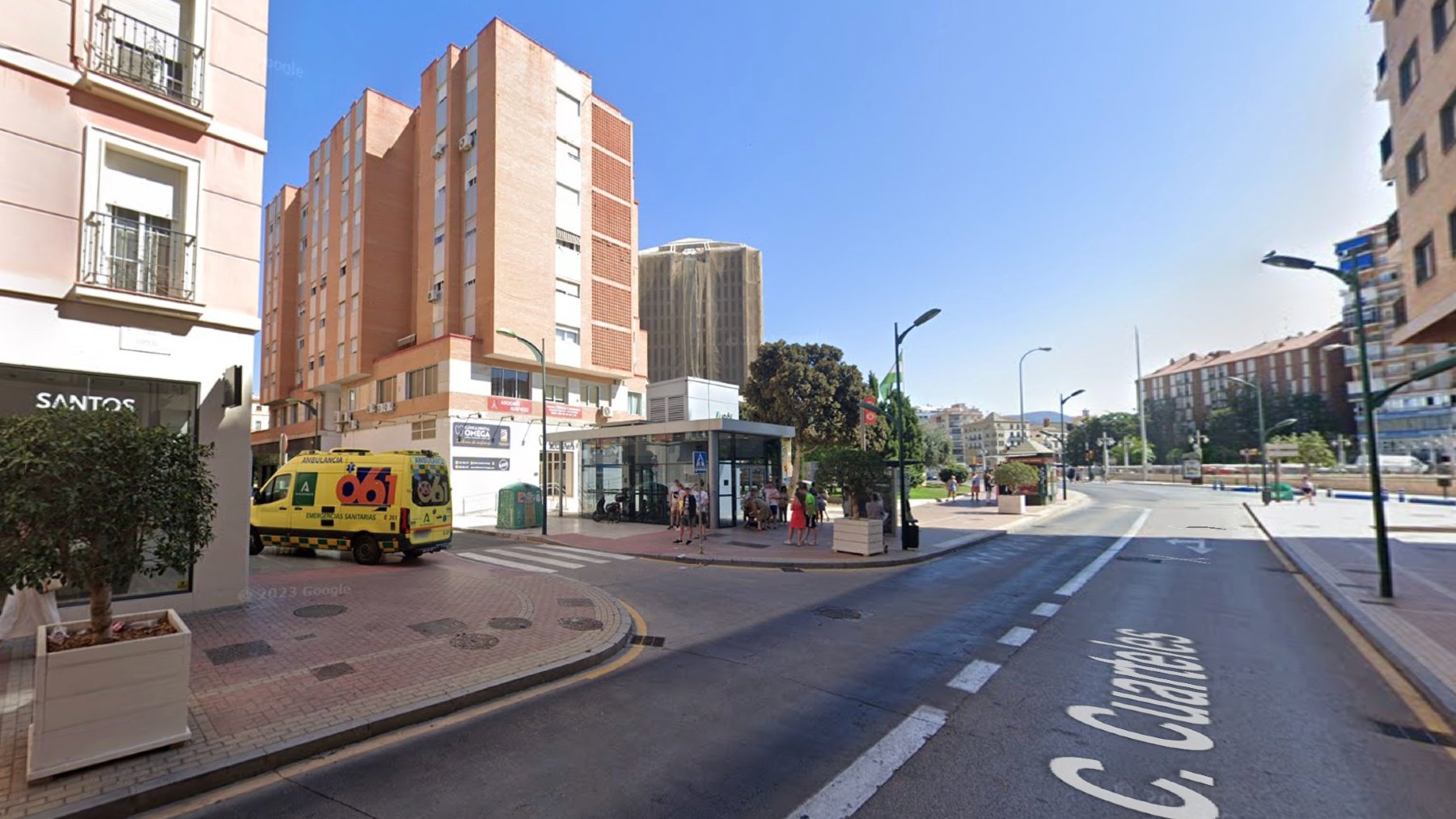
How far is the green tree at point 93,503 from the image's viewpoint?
13.2 ft

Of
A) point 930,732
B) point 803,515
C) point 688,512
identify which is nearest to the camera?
point 930,732

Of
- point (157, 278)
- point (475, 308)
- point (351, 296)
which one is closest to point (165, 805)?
point (157, 278)

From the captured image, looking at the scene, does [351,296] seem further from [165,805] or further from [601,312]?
[165,805]

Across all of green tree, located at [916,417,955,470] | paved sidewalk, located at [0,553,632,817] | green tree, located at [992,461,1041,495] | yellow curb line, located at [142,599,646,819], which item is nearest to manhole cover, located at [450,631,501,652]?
paved sidewalk, located at [0,553,632,817]

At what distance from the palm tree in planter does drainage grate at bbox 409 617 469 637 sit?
2.94 m

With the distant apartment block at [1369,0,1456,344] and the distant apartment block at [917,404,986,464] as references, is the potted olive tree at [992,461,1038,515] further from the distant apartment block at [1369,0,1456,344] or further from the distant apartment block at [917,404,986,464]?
the distant apartment block at [917,404,986,464]

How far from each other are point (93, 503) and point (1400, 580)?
19.0 meters

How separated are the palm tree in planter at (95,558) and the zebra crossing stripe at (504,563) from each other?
802 cm

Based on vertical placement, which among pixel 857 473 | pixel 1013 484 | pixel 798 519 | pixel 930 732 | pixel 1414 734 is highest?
pixel 857 473

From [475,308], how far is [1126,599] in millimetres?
29638

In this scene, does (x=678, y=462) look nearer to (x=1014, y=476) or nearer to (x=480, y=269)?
(x=480, y=269)

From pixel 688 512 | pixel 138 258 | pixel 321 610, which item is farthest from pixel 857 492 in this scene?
pixel 138 258

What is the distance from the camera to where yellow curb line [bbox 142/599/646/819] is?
382 cm

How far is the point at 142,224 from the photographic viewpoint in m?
8.45
